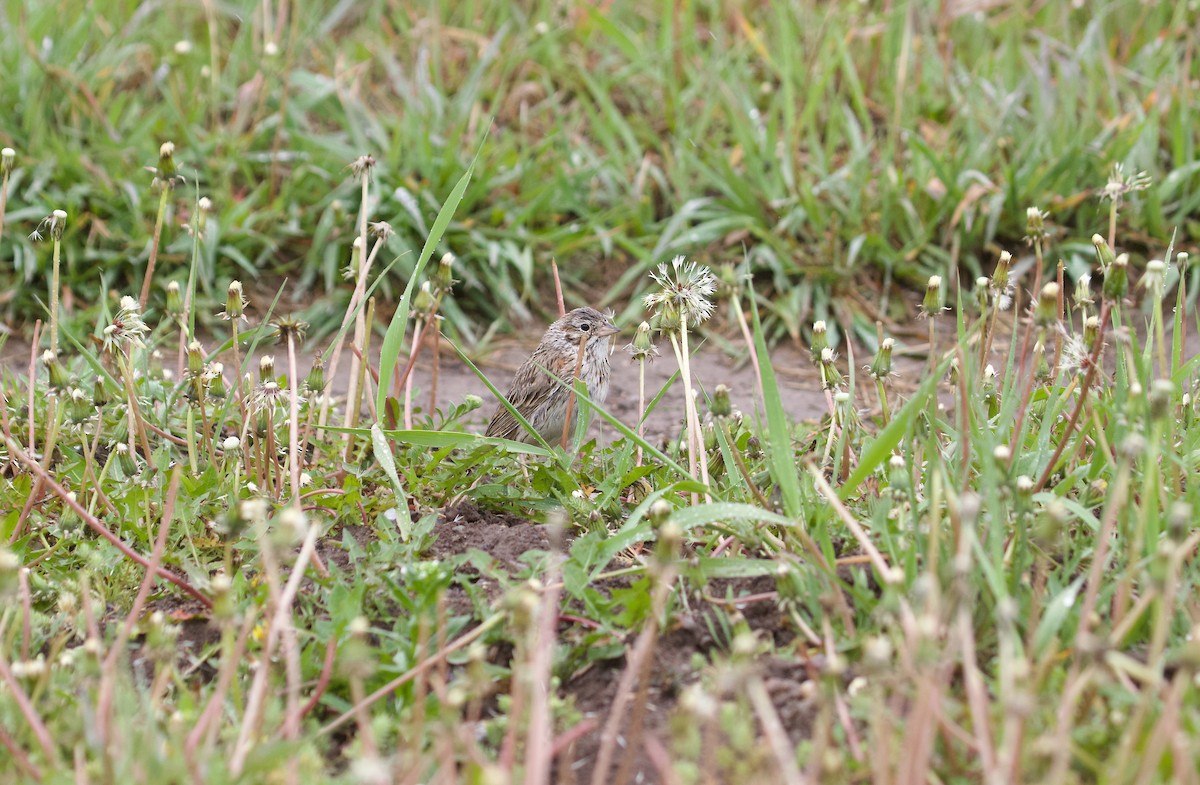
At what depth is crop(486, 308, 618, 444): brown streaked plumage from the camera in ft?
16.1

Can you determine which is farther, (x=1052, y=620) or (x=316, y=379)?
(x=316, y=379)

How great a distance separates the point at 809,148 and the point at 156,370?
11.7ft

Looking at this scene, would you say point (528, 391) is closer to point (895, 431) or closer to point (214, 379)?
point (214, 379)

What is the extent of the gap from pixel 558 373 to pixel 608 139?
196cm

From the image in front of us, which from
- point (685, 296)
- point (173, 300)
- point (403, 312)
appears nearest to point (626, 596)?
point (685, 296)

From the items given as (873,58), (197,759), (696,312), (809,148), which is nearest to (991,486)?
(696,312)

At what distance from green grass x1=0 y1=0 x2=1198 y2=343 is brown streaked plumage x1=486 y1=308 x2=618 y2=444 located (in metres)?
0.98

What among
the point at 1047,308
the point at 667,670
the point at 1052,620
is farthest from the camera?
the point at 667,670

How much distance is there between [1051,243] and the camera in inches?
238

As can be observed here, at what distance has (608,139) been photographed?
6.58 meters

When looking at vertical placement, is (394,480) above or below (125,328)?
below

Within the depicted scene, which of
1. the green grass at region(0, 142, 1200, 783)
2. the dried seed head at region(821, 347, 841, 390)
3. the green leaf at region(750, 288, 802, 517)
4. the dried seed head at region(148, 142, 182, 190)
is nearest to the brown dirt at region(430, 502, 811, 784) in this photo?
the green grass at region(0, 142, 1200, 783)

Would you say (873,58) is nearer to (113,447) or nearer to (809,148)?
(809,148)

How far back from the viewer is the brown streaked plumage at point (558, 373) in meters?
4.90
